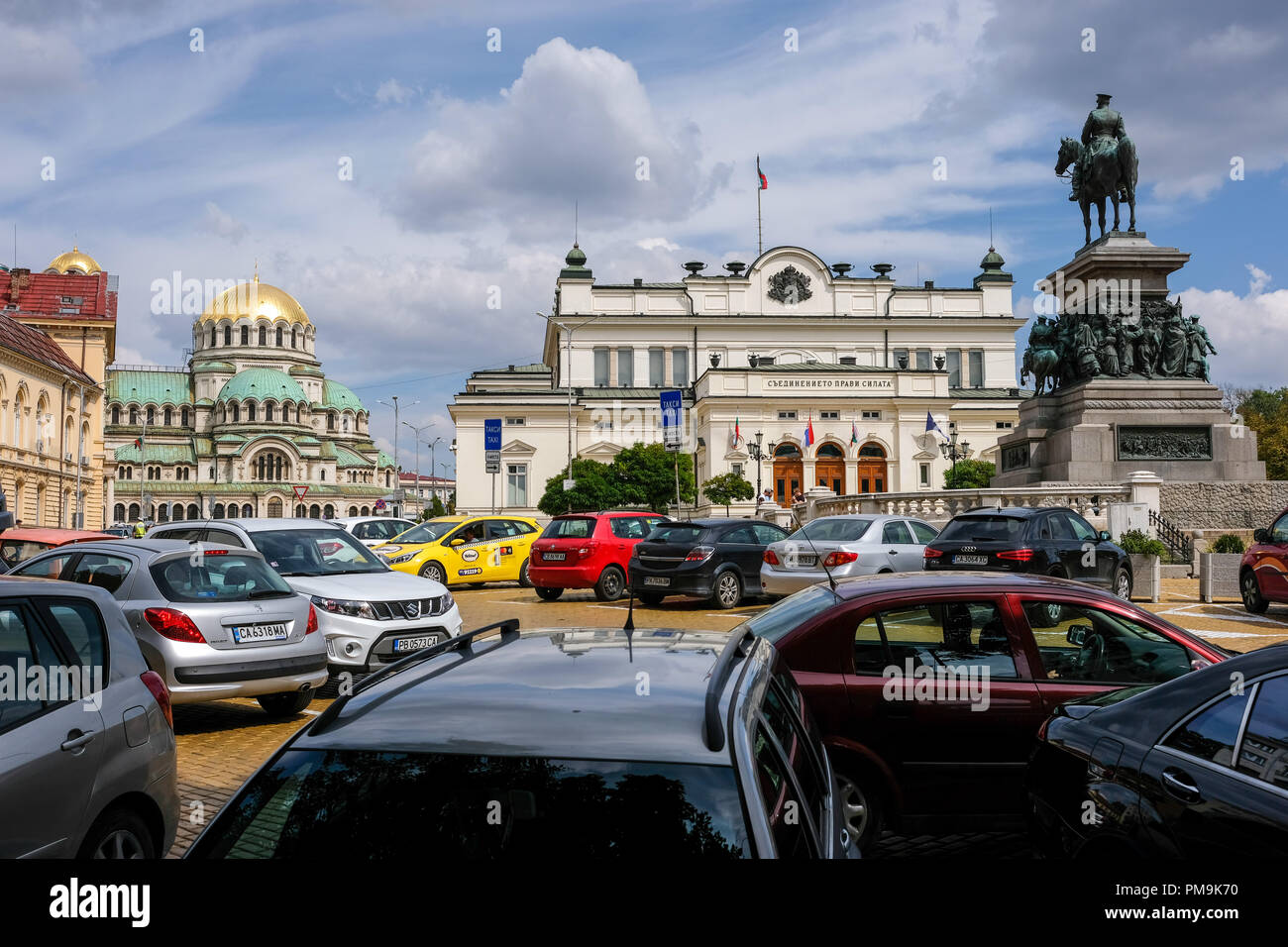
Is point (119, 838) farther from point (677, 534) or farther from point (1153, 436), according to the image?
point (1153, 436)

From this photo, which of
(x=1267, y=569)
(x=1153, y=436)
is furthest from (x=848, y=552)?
(x=1153, y=436)

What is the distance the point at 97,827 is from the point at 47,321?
75.6m

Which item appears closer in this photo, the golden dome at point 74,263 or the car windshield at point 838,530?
the car windshield at point 838,530

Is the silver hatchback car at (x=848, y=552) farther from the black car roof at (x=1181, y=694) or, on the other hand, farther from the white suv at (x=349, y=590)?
the black car roof at (x=1181, y=694)

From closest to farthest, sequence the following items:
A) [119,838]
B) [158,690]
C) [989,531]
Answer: [119,838]
[158,690]
[989,531]

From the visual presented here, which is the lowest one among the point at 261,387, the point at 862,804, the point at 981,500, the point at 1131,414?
the point at 862,804

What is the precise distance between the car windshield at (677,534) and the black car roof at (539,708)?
14.3 meters

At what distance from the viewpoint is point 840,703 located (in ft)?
17.9

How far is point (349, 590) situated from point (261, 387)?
129063 mm

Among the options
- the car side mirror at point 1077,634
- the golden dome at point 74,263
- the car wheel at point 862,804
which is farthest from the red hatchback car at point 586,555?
the golden dome at point 74,263

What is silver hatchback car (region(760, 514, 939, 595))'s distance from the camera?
1590 cm

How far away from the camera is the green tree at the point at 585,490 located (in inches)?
2362

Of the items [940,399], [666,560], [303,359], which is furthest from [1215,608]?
[303,359]

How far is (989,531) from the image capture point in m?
14.7
